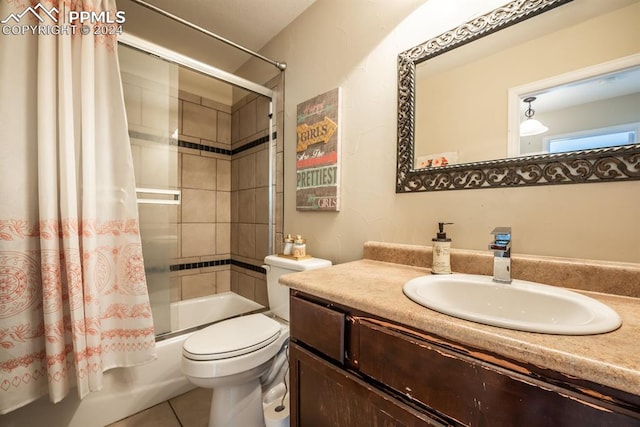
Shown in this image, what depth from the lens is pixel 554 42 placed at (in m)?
0.80

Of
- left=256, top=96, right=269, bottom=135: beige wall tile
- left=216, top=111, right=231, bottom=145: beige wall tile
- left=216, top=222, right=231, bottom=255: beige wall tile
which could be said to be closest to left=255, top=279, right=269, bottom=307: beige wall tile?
left=216, top=222, right=231, bottom=255: beige wall tile

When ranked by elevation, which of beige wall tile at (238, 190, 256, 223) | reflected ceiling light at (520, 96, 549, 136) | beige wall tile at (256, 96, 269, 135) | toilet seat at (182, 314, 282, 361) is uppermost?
beige wall tile at (256, 96, 269, 135)

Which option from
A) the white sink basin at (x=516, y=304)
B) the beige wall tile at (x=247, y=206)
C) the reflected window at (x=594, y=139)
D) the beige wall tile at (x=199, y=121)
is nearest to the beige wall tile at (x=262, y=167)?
the beige wall tile at (x=247, y=206)

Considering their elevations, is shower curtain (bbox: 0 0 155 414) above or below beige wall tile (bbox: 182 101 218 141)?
below

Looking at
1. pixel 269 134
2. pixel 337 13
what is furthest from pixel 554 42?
pixel 269 134

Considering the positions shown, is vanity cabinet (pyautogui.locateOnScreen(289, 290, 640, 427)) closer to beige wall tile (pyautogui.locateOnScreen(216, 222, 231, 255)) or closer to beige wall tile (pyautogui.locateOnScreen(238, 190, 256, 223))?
beige wall tile (pyautogui.locateOnScreen(238, 190, 256, 223))

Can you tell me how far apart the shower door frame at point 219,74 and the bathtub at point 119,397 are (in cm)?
87

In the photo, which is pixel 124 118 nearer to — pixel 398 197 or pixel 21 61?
pixel 21 61

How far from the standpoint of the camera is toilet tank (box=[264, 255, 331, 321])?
1335mm

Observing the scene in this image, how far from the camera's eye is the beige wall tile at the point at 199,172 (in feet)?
7.34

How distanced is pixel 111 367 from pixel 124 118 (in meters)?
1.13

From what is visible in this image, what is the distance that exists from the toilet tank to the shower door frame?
1.47ft

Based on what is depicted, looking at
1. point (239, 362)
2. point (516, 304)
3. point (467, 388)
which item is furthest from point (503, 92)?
point (239, 362)

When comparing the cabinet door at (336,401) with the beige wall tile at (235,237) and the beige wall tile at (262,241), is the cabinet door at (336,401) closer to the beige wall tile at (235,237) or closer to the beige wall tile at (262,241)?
the beige wall tile at (262,241)
